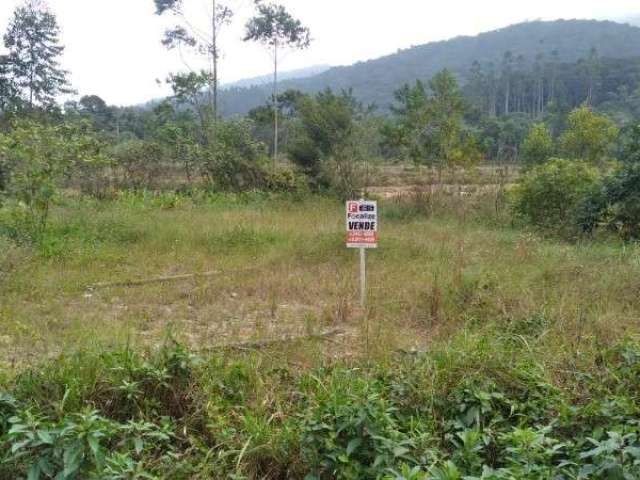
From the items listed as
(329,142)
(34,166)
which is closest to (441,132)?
(329,142)

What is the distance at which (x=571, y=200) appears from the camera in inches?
401

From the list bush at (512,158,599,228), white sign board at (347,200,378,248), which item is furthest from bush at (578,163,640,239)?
white sign board at (347,200,378,248)

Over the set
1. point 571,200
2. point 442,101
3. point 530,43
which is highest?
point 530,43

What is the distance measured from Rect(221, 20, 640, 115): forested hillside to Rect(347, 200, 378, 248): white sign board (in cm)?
9420

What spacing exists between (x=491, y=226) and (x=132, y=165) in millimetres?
9532

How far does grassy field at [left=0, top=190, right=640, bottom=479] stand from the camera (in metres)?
2.49

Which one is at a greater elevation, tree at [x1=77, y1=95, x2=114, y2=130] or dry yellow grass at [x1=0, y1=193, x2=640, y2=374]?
tree at [x1=77, y1=95, x2=114, y2=130]

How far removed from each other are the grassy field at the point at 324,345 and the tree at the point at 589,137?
10.4 meters

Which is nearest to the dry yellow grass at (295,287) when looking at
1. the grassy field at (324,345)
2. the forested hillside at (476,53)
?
the grassy field at (324,345)

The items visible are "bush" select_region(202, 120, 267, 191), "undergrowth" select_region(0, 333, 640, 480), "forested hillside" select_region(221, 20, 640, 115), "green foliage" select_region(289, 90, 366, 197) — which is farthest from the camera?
"forested hillside" select_region(221, 20, 640, 115)

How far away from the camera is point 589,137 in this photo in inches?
687

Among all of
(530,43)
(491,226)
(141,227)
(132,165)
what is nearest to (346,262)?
(141,227)

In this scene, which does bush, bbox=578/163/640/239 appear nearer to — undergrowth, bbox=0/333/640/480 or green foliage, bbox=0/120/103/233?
undergrowth, bbox=0/333/640/480

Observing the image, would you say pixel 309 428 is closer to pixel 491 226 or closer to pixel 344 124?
pixel 491 226
